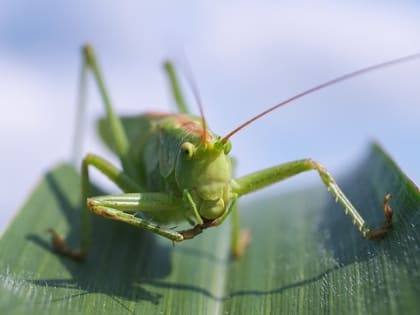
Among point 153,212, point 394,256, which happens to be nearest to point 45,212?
point 153,212

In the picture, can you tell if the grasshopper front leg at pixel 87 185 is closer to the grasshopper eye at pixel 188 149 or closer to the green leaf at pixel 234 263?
the green leaf at pixel 234 263

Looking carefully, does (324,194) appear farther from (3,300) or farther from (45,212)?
(3,300)

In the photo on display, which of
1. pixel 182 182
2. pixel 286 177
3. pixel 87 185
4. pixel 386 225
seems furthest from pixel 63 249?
pixel 386 225

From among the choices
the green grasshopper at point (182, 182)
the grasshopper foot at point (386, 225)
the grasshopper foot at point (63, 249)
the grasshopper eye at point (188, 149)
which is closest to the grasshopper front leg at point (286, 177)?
the green grasshopper at point (182, 182)

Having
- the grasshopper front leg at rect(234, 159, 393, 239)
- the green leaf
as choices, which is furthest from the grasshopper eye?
the green leaf

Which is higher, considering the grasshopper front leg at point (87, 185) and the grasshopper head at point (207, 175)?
the grasshopper head at point (207, 175)

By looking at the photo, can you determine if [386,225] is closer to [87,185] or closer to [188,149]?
[188,149]

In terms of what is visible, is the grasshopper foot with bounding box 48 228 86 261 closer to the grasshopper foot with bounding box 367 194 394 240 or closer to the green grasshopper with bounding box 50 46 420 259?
the green grasshopper with bounding box 50 46 420 259
